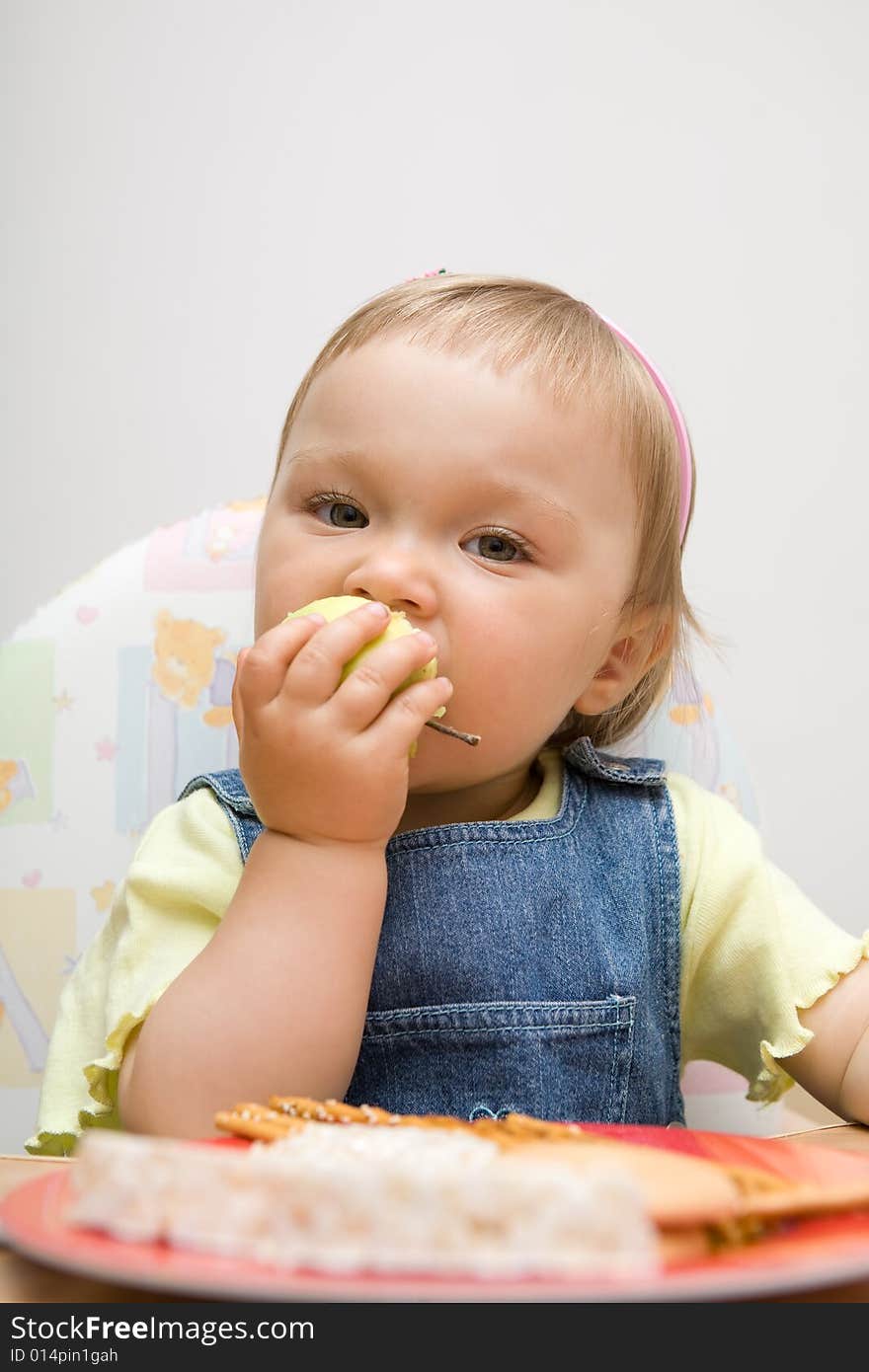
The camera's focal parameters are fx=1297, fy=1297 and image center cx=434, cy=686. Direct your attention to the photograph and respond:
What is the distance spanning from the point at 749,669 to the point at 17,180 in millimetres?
1145

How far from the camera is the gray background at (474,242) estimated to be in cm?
159

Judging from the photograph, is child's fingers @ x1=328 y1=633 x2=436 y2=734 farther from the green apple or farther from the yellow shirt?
the yellow shirt

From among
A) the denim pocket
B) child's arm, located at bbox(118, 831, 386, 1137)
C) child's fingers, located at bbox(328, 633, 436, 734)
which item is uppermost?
child's fingers, located at bbox(328, 633, 436, 734)

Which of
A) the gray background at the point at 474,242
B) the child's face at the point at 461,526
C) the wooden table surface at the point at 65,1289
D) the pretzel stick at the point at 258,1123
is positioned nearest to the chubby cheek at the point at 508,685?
the child's face at the point at 461,526

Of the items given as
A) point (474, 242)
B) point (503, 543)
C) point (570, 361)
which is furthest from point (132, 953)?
point (474, 242)

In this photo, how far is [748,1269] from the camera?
13.7 inches

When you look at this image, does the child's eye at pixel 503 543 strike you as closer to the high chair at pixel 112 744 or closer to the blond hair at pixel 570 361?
the blond hair at pixel 570 361

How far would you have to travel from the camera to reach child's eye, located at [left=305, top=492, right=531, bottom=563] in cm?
89

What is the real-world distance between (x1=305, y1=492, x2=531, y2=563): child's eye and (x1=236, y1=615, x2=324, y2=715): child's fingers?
0.50 ft

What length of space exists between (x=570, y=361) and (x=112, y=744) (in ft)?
1.59

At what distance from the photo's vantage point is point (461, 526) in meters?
0.88

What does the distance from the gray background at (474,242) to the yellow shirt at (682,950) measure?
589 millimetres

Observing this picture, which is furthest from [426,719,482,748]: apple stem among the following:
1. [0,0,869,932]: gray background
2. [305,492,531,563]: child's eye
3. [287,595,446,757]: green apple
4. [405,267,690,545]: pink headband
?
[0,0,869,932]: gray background

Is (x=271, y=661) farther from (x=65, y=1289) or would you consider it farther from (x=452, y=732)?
(x=65, y=1289)
